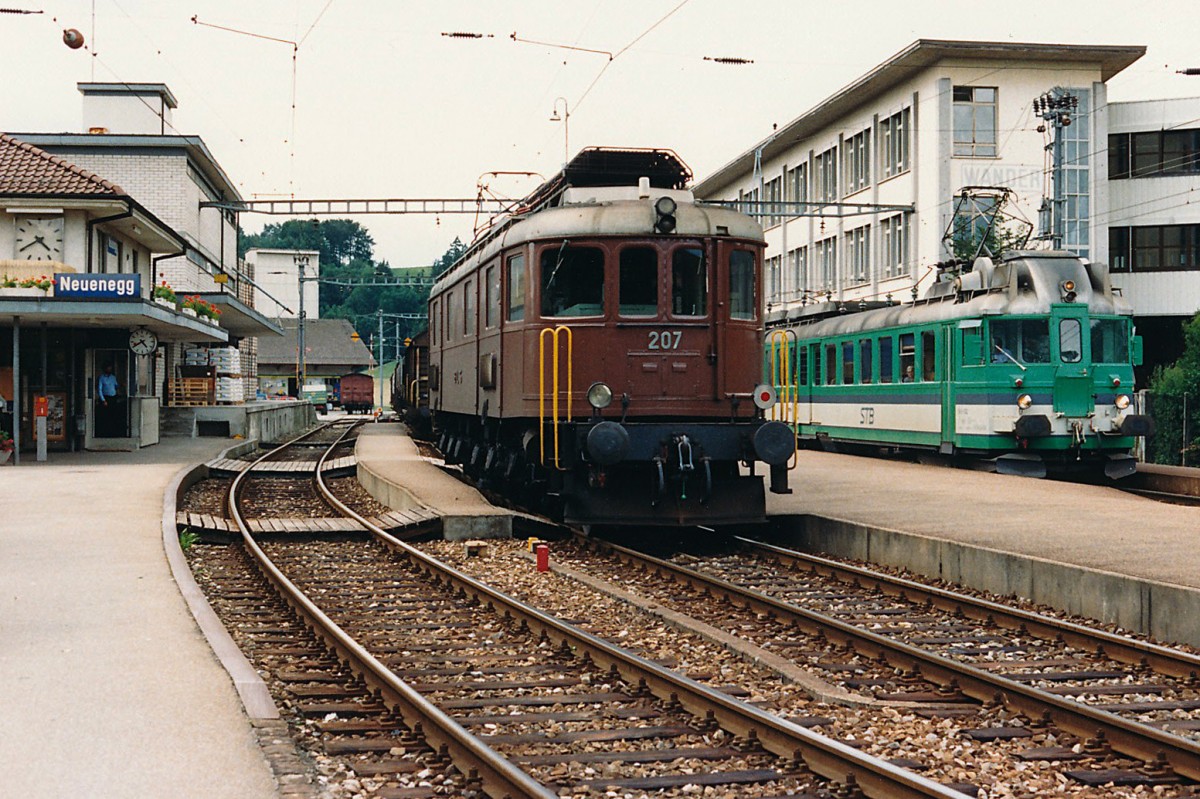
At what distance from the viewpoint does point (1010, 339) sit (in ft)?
65.1

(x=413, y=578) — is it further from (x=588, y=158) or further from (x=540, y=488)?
(x=588, y=158)

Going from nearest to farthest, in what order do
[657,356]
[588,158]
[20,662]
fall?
[20,662]
[657,356]
[588,158]

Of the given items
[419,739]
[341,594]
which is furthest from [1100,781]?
[341,594]

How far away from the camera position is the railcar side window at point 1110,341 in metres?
19.9

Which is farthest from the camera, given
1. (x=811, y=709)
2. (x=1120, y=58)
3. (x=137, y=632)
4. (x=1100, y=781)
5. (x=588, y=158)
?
(x=1120, y=58)

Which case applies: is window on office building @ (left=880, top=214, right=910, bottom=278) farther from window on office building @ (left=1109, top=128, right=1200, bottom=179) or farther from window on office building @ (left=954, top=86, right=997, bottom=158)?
window on office building @ (left=1109, top=128, right=1200, bottom=179)

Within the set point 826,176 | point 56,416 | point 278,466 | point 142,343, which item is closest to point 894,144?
point 826,176

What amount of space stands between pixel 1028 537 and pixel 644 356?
160 inches

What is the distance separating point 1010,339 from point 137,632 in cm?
1496

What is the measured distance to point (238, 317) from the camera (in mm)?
39500

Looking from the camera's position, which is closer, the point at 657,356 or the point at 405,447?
the point at 657,356

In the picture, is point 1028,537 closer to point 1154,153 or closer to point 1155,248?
point 1155,248

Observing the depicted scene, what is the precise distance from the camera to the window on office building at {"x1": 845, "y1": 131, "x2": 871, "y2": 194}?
44719 mm

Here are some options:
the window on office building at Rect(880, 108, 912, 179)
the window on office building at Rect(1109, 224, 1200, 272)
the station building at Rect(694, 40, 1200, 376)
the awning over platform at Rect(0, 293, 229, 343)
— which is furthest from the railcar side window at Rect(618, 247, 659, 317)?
the window on office building at Rect(1109, 224, 1200, 272)
